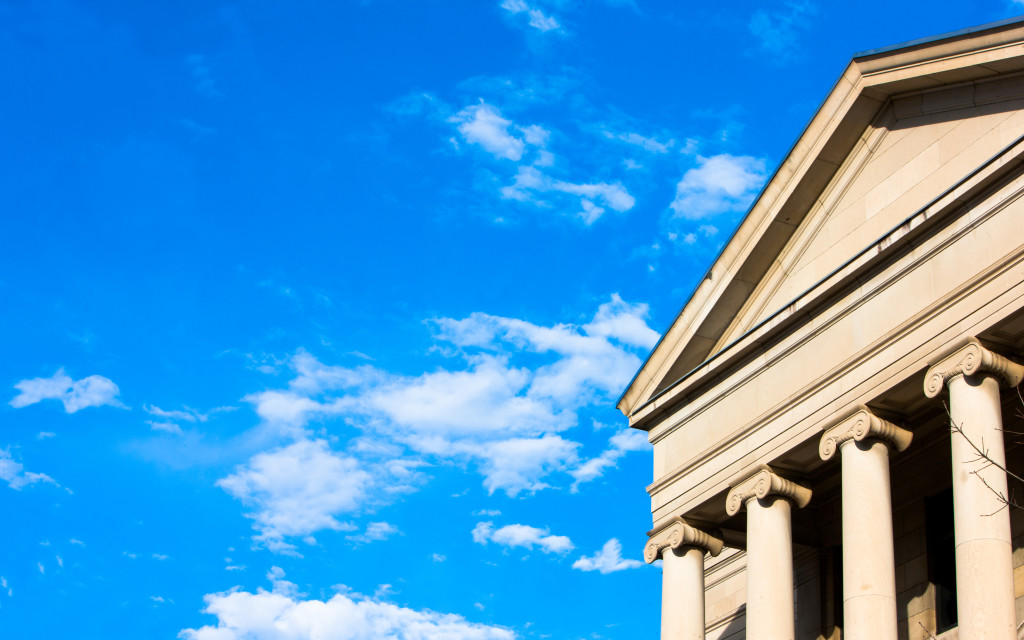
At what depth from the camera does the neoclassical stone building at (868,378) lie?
28.0m

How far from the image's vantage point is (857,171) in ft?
114

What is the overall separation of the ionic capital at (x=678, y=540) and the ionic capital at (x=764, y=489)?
1.99 meters

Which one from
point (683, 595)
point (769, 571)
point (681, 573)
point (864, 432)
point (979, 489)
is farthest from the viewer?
point (681, 573)

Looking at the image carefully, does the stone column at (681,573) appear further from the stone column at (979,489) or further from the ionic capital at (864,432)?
the stone column at (979,489)

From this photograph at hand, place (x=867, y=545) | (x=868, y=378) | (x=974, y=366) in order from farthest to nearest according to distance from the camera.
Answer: (x=868, y=378) < (x=867, y=545) < (x=974, y=366)

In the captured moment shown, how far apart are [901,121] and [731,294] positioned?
6458 mm

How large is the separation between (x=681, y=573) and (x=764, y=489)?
3991 mm

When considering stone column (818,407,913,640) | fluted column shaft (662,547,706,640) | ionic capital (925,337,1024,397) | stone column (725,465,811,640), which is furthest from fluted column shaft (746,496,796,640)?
ionic capital (925,337,1024,397)

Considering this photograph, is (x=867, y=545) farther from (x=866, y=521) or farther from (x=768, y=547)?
(x=768, y=547)

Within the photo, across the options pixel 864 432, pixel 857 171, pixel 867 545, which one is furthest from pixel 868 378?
A: pixel 857 171

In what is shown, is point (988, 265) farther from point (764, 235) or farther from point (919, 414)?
point (764, 235)

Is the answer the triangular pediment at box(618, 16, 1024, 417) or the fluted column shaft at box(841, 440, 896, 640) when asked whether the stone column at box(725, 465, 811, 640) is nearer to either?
the fluted column shaft at box(841, 440, 896, 640)

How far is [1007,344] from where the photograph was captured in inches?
1113

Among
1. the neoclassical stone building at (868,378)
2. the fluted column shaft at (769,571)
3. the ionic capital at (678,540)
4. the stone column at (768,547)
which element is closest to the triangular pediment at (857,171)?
the neoclassical stone building at (868,378)
